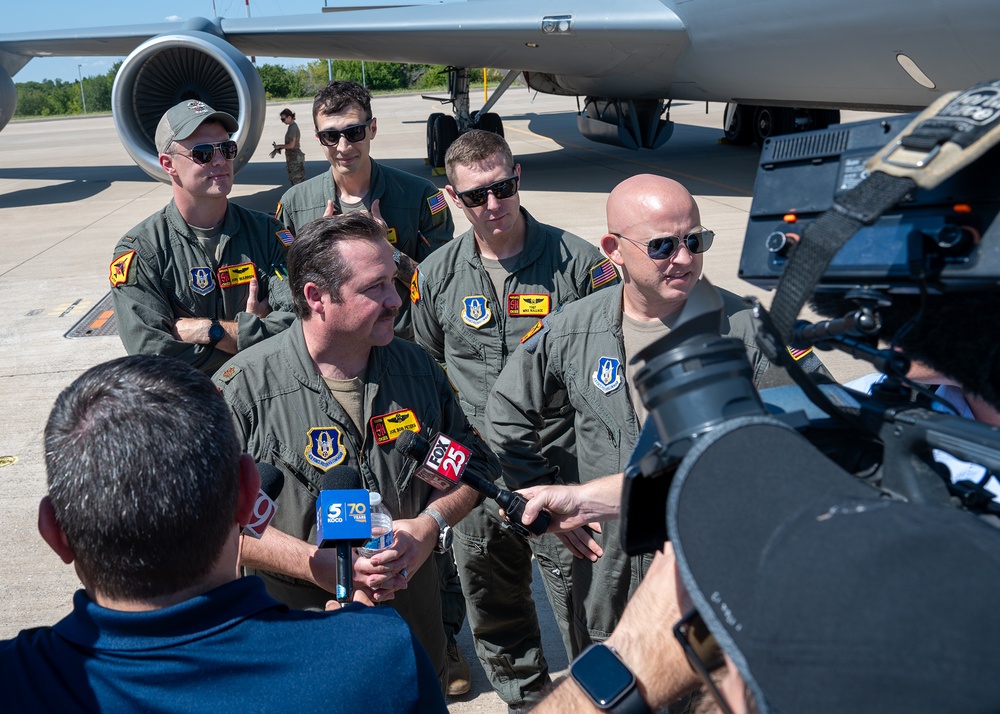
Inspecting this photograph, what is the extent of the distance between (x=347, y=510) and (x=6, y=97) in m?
14.6

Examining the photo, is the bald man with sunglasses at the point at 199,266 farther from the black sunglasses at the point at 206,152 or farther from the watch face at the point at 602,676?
the watch face at the point at 602,676

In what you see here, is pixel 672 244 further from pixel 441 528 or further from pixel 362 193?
pixel 362 193

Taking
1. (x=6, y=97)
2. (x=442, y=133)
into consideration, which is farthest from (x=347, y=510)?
(x=6, y=97)

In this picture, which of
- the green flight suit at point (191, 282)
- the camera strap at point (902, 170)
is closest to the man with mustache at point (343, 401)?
the green flight suit at point (191, 282)

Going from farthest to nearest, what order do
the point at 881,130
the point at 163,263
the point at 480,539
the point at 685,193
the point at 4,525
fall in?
the point at 4,525 < the point at 163,263 < the point at 480,539 < the point at 685,193 < the point at 881,130

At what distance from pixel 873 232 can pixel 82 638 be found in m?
1.35

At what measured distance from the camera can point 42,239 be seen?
39.0 feet

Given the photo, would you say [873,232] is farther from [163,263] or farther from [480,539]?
[163,263]

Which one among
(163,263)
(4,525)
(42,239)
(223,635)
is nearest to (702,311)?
(223,635)

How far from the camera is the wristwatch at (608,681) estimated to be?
1255 mm

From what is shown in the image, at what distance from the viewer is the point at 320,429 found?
270 centimetres

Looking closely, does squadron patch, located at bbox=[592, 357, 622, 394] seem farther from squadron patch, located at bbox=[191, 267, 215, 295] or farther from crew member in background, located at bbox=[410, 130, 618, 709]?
squadron patch, located at bbox=[191, 267, 215, 295]

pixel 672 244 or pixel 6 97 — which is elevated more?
pixel 672 244

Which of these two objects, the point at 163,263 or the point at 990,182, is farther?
the point at 163,263
